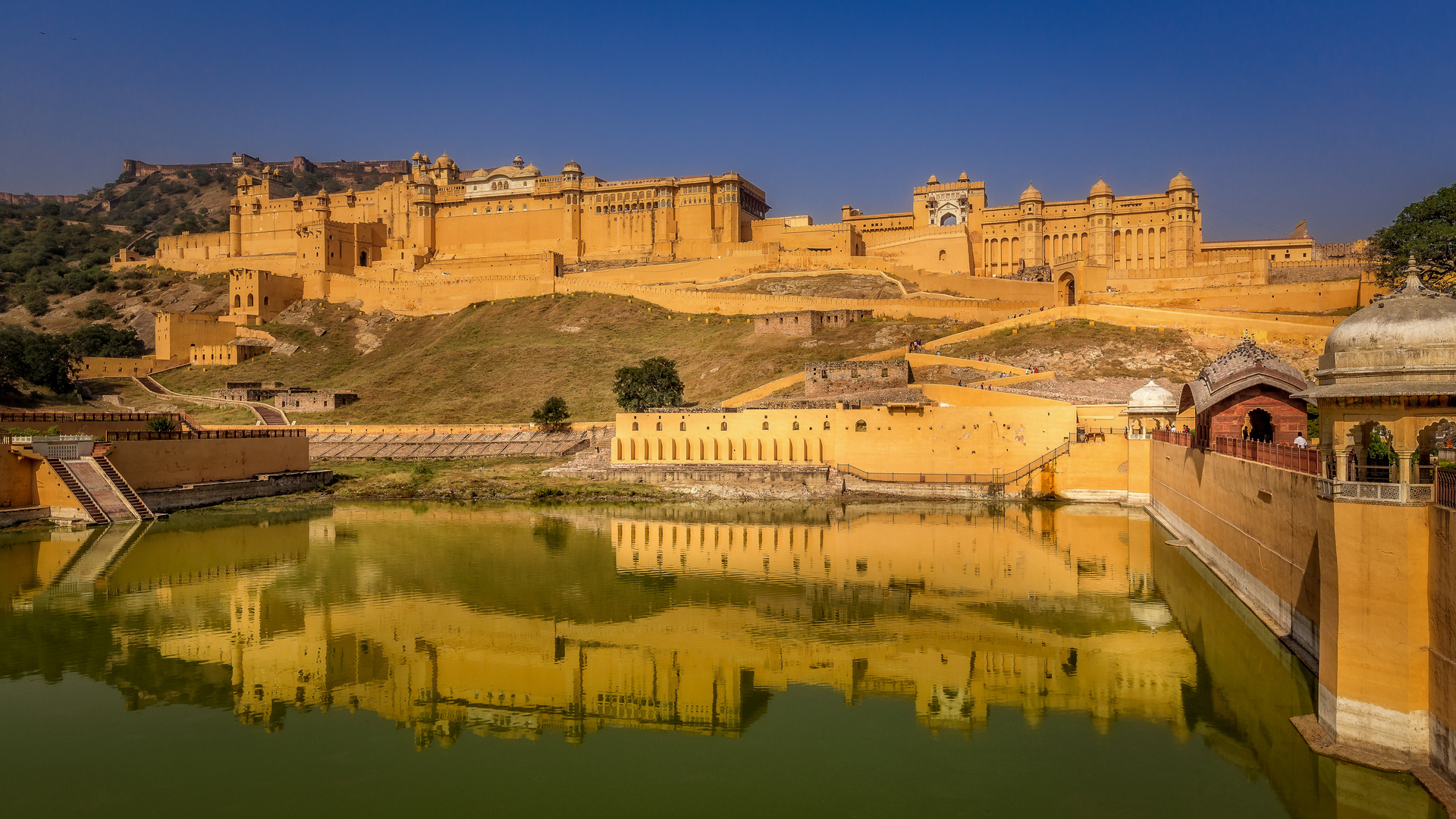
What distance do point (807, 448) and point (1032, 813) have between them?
22799 millimetres

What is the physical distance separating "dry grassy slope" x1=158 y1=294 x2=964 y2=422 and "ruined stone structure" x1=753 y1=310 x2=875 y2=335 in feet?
1.91

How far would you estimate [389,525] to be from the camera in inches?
1033

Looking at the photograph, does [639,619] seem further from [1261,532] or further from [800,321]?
[800,321]

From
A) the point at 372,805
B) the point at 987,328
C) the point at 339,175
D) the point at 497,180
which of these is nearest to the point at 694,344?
the point at 987,328

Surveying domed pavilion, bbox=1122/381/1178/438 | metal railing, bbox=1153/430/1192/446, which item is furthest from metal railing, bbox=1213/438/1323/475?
domed pavilion, bbox=1122/381/1178/438

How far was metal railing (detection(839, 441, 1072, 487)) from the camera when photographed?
28.5 metres

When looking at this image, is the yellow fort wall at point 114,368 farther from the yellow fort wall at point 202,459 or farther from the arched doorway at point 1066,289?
the arched doorway at point 1066,289

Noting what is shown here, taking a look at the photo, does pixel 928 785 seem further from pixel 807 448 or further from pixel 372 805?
pixel 807 448

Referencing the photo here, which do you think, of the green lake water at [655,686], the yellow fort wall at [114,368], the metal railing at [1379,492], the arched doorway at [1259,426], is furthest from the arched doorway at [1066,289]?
the yellow fort wall at [114,368]

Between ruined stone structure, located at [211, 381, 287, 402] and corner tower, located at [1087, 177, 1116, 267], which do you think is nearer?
ruined stone structure, located at [211, 381, 287, 402]

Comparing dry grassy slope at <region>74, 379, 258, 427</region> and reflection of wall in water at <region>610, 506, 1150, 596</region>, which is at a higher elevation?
dry grassy slope at <region>74, 379, 258, 427</region>

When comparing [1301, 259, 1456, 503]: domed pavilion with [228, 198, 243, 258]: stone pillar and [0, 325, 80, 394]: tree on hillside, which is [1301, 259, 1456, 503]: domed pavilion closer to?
[0, 325, 80, 394]: tree on hillside

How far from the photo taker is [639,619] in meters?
15.9

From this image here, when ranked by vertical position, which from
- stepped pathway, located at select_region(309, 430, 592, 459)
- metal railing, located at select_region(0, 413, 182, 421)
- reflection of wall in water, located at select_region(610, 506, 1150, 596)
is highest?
metal railing, located at select_region(0, 413, 182, 421)
